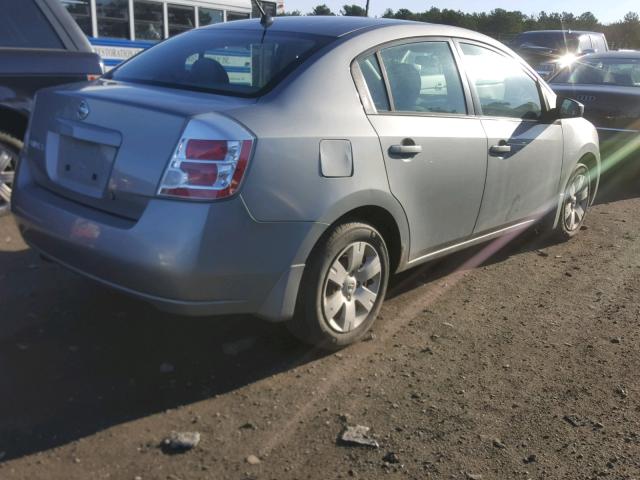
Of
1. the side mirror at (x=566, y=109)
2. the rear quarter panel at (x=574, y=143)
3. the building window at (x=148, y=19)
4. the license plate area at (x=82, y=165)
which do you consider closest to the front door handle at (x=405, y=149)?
the license plate area at (x=82, y=165)

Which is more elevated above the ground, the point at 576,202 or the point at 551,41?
the point at 551,41

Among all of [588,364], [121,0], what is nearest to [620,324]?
[588,364]

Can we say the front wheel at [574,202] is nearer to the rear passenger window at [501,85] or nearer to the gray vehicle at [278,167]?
the rear passenger window at [501,85]

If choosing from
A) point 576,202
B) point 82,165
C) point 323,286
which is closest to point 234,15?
point 576,202

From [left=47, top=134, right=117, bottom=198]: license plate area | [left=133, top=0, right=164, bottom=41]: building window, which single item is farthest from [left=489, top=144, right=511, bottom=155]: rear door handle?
[left=133, top=0, right=164, bottom=41]: building window

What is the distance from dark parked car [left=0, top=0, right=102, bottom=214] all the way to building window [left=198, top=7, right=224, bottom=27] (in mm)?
6055

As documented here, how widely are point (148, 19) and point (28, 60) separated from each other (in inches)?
226

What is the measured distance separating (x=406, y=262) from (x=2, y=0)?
3.99 meters

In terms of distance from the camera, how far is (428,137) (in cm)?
391

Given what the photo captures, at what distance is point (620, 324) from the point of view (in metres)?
4.34

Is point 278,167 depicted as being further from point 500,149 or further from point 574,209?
point 574,209

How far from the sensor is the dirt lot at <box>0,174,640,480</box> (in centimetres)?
279

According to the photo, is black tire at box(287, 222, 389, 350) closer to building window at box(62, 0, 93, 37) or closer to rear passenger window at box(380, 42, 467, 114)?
rear passenger window at box(380, 42, 467, 114)

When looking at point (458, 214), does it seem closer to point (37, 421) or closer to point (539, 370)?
point (539, 370)
